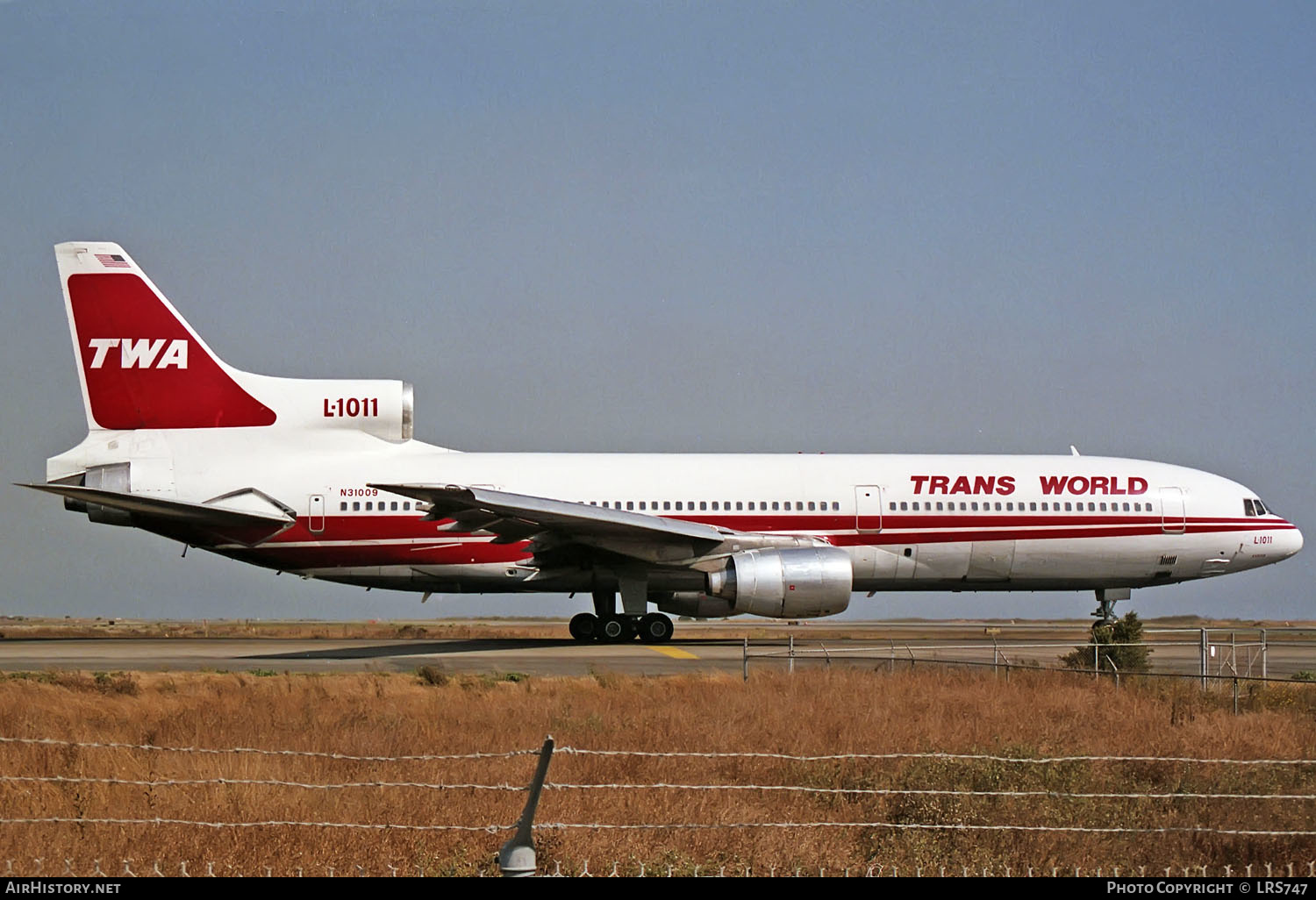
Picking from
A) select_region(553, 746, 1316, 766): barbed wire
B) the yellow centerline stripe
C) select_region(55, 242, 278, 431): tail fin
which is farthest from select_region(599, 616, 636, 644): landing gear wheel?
select_region(553, 746, 1316, 766): barbed wire

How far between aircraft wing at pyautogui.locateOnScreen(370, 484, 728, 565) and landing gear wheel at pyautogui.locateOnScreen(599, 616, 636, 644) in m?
1.84

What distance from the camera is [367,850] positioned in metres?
8.38

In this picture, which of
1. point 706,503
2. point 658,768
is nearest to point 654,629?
point 706,503

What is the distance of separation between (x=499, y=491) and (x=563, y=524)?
1.98m

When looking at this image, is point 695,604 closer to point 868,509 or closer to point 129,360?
point 868,509

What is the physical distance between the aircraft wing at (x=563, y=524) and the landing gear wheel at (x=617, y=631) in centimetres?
184

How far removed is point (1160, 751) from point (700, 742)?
4145 millimetres

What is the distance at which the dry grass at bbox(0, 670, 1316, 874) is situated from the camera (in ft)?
28.2

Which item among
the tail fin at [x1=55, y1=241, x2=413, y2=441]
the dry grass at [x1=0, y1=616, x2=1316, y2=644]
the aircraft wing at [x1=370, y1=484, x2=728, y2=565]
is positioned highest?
the tail fin at [x1=55, y1=241, x2=413, y2=441]

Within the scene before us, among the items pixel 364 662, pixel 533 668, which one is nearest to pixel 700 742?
pixel 533 668

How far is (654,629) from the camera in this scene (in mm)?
26781

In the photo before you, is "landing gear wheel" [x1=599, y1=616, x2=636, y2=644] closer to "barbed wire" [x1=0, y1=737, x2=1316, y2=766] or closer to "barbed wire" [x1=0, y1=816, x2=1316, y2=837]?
"barbed wire" [x1=0, y1=737, x2=1316, y2=766]

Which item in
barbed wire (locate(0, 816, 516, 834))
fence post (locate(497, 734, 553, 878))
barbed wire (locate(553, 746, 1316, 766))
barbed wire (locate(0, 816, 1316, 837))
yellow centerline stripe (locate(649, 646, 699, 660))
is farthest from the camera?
yellow centerline stripe (locate(649, 646, 699, 660))

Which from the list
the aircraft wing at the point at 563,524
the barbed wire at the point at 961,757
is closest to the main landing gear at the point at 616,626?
the aircraft wing at the point at 563,524
